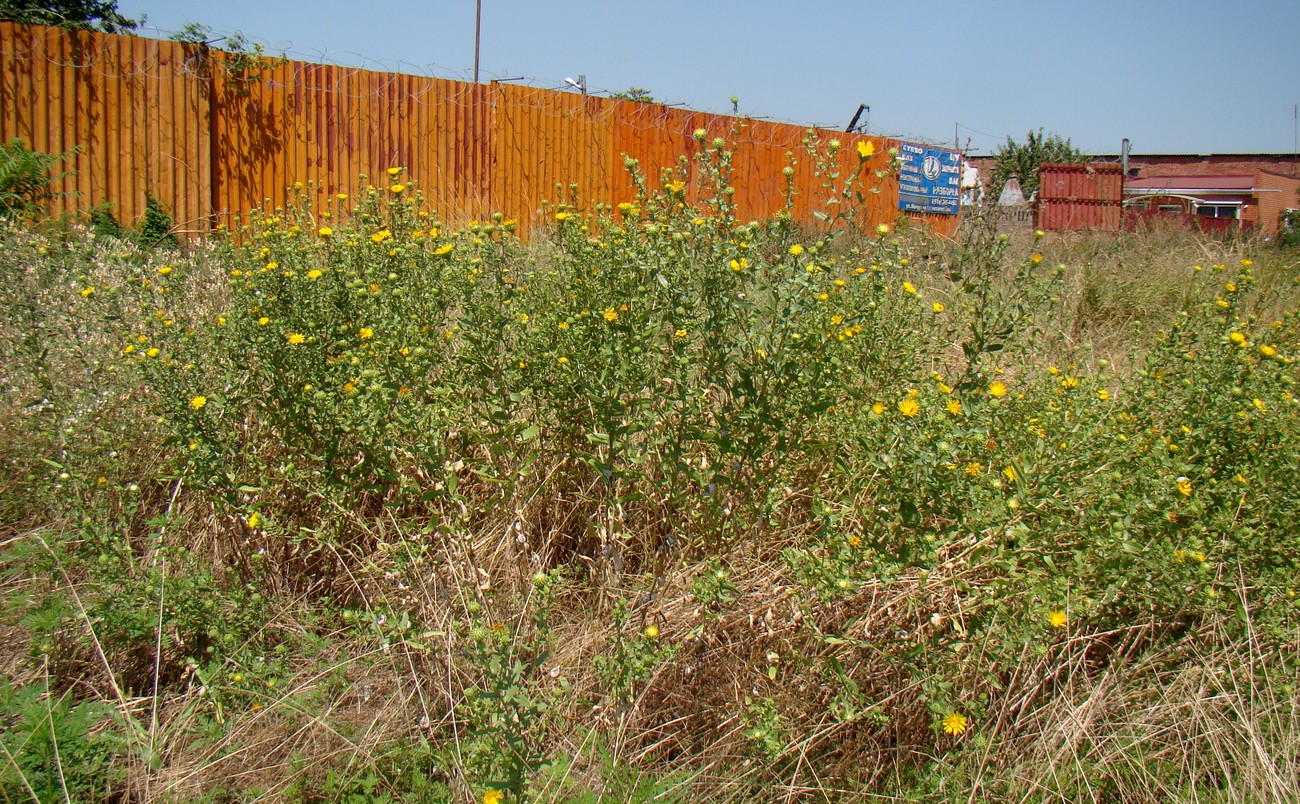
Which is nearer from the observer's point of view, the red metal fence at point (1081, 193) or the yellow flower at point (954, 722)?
the yellow flower at point (954, 722)

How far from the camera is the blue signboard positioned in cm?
1498

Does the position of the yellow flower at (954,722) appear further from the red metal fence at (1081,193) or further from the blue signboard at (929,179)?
the blue signboard at (929,179)

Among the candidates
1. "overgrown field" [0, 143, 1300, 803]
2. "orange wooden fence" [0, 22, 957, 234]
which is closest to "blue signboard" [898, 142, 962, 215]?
"orange wooden fence" [0, 22, 957, 234]

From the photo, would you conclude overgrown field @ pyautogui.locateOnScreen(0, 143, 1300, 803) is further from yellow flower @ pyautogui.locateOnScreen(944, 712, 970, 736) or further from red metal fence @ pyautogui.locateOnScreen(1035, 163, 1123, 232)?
red metal fence @ pyautogui.locateOnScreen(1035, 163, 1123, 232)

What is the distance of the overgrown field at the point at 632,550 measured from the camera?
72.6 inches

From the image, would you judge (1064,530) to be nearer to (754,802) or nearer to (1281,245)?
(754,802)

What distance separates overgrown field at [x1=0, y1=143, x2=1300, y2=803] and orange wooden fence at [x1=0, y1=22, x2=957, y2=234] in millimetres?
3275

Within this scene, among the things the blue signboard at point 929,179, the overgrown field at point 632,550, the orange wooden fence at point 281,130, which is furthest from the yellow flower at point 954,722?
the blue signboard at point 929,179

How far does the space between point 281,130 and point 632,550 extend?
752 cm

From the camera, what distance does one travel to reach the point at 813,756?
1938 mm

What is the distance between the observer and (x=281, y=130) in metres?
8.39

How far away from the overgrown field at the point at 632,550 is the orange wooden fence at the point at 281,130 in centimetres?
328

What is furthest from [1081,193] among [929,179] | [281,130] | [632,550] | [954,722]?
[954,722]

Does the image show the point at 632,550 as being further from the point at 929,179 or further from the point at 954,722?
the point at 929,179
